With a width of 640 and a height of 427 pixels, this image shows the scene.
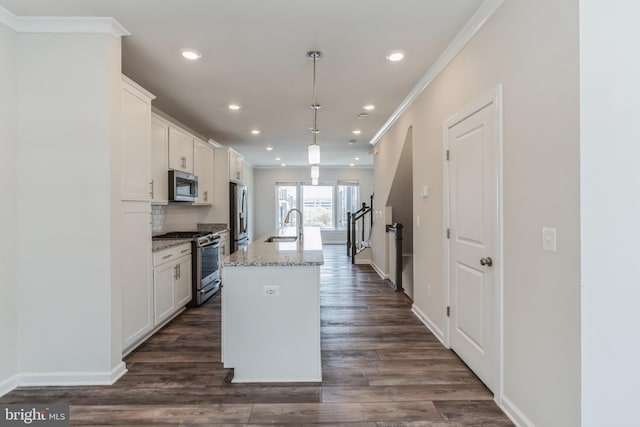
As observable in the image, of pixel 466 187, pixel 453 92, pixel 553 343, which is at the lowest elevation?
pixel 553 343

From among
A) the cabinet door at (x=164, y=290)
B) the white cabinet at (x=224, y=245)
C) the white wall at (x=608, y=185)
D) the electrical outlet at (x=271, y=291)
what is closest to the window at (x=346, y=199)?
the white cabinet at (x=224, y=245)

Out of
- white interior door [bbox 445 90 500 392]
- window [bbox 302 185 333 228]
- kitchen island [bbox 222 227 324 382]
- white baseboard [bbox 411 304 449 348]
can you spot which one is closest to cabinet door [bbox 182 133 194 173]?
kitchen island [bbox 222 227 324 382]

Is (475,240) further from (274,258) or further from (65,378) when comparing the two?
(65,378)

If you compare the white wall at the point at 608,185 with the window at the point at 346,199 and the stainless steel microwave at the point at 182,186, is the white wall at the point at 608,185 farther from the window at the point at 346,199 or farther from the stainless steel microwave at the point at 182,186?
the window at the point at 346,199

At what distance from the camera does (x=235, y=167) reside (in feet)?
20.8

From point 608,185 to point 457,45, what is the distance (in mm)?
1733

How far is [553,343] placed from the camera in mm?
1656

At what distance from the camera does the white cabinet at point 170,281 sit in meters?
3.40

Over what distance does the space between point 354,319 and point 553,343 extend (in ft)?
7.67

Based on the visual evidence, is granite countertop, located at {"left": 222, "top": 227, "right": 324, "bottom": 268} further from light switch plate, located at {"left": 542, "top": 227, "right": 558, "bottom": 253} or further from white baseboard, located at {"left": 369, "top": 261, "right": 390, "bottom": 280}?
white baseboard, located at {"left": 369, "top": 261, "right": 390, "bottom": 280}

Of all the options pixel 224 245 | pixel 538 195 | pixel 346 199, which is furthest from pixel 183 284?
pixel 346 199

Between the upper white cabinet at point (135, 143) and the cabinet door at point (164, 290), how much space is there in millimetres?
861

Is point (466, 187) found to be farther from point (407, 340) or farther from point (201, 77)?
point (201, 77)

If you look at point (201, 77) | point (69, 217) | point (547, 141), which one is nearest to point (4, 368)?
point (69, 217)
